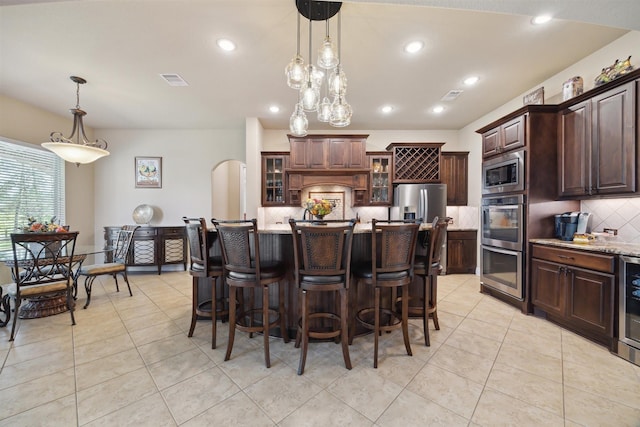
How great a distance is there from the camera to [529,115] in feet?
8.74

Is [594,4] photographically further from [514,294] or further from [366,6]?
[514,294]

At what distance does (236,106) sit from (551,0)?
12.2 feet

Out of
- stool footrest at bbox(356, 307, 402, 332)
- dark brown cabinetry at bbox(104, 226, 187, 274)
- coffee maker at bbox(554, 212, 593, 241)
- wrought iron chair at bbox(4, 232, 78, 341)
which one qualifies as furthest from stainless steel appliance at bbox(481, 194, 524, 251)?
dark brown cabinetry at bbox(104, 226, 187, 274)

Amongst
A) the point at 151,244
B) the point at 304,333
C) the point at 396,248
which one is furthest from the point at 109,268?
the point at 396,248

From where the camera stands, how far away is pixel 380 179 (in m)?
4.78

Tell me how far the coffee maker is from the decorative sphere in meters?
6.42

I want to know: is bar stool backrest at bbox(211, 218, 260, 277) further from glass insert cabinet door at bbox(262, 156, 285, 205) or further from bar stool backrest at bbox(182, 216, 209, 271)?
glass insert cabinet door at bbox(262, 156, 285, 205)

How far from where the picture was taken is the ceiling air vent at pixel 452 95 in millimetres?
3347

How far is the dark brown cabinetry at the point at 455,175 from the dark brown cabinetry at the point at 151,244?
17.3 ft

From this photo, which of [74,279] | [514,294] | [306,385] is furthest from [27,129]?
[514,294]

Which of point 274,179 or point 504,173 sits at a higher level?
point 274,179

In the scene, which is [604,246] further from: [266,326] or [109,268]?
[109,268]

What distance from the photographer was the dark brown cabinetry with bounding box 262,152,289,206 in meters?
4.68

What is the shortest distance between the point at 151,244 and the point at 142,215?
2.29ft
